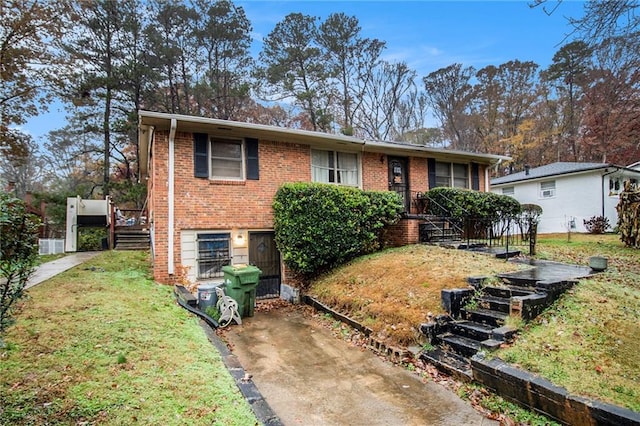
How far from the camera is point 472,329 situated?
15.8ft

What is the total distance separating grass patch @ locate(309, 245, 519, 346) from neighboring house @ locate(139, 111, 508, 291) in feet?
6.39

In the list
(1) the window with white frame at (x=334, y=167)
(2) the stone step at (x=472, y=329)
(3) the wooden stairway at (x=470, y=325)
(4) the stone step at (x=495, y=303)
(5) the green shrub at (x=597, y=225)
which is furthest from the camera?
(5) the green shrub at (x=597, y=225)

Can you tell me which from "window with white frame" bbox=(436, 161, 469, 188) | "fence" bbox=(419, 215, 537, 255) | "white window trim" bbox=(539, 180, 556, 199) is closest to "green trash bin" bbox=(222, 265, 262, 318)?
"fence" bbox=(419, 215, 537, 255)

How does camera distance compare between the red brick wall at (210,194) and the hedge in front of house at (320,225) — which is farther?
the hedge in front of house at (320,225)

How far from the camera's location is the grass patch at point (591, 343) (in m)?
3.22

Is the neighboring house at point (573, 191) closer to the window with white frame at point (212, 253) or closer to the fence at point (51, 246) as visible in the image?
the window with white frame at point (212, 253)

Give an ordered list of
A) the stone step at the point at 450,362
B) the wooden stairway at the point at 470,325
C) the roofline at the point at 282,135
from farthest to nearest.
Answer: the roofline at the point at 282,135 → the wooden stairway at the point at 470,325 → the stone step at the point at 450,362

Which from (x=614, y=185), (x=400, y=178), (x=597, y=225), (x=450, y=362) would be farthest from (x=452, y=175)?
(x=450, y=362)

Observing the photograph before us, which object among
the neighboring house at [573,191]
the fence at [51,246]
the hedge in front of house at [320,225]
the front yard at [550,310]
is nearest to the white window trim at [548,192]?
the neighboring house at [573,191]

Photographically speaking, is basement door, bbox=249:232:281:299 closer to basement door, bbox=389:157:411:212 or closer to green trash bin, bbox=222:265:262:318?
green trash bin, bbox=222:265:262:318

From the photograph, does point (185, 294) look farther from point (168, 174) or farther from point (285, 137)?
point (285, 137)

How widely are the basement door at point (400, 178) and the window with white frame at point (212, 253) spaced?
6.21 metres

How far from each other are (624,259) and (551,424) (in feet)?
23.5

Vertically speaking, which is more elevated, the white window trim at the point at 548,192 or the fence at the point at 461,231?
the white window trim at the point at 548,192
